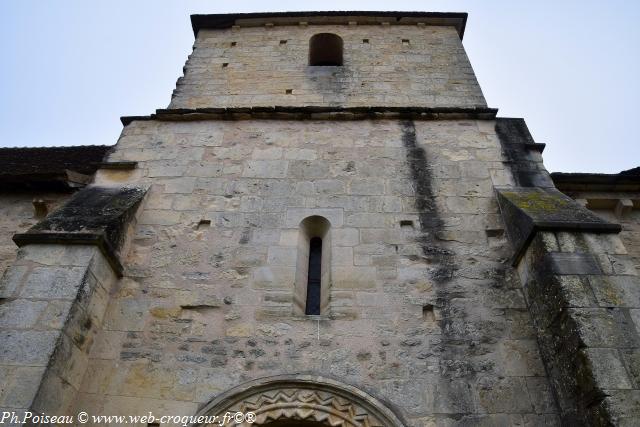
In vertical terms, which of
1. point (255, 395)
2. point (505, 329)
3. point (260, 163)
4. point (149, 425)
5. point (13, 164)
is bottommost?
point (149, 425)

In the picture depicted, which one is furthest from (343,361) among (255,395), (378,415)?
(255,395)

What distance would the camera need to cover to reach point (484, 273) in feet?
14.8

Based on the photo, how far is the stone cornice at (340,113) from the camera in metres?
6.18

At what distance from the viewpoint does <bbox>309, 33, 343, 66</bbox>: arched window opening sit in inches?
356

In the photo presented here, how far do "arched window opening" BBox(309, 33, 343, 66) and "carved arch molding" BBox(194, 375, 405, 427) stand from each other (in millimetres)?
6672

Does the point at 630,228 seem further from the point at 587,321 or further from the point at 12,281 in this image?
the point at 12,281

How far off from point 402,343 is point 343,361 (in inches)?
21.3

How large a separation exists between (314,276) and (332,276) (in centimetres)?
36

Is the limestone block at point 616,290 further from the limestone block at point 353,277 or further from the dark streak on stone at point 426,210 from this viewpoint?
the limestone block at point 353,277

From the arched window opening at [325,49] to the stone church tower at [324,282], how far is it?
11.0 feet

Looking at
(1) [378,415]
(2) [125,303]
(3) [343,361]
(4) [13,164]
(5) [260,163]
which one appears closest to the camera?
(1) [378,415]

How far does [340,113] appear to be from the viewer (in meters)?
6.21

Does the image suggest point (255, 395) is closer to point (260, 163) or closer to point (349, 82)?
point (260, 163)

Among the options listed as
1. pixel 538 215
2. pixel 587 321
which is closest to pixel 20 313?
pixel 587 321
